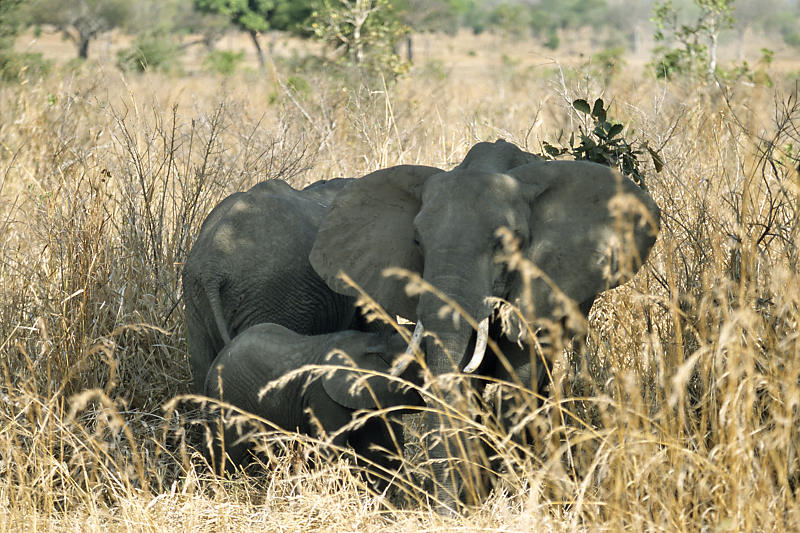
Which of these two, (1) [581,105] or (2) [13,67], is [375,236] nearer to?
(1) [581,105]

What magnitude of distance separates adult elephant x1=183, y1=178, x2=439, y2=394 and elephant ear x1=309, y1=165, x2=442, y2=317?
23cm

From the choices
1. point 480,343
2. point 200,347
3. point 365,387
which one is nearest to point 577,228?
point 480,343

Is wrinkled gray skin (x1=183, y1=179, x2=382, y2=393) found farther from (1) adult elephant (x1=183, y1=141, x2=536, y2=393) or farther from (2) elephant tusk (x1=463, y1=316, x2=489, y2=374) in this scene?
(2) elephant tusk (x1=463, y1=316, x2=489, y2=374)

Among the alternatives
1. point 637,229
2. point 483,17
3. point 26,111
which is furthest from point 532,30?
point 637,229

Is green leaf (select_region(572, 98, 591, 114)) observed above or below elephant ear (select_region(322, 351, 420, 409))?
above

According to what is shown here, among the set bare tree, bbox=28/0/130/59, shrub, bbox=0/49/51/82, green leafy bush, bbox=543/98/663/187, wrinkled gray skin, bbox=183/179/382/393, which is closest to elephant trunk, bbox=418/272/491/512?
wrinkled gray skin, bbox=183/179/382/393

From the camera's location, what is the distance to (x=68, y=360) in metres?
4.26

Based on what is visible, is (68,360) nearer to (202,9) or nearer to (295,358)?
(295,358)

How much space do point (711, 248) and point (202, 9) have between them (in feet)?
112

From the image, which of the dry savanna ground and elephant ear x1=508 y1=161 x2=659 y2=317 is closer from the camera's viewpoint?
the dry savanna ground

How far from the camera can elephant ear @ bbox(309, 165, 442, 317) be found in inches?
142

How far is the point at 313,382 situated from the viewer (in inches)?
140

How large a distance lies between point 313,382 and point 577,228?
3.42 feet

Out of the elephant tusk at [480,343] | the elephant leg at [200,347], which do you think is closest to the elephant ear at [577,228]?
the elephant tusk at [480,343]
